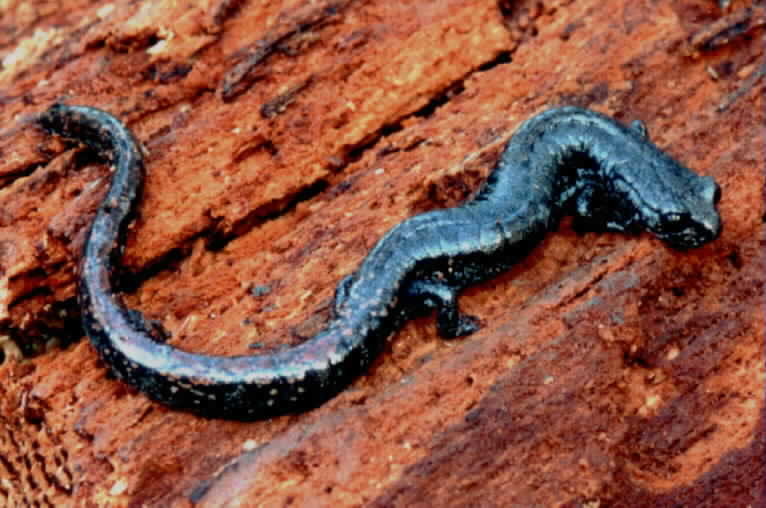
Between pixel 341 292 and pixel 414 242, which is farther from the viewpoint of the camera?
pixel 414 242

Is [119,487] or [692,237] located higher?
[119,487]

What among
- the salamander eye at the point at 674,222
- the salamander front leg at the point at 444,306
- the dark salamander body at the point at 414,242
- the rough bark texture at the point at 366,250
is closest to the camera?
the rough bark texture at the point at 366,250

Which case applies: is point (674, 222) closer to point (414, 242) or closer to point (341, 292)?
point (414, 242)

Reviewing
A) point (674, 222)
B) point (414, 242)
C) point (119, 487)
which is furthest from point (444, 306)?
point (119, 487)

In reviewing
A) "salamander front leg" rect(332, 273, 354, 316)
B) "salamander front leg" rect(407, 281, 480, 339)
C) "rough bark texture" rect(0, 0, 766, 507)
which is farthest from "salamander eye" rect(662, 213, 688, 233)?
"salamander front leg" rect(332, 273, 354, 316)

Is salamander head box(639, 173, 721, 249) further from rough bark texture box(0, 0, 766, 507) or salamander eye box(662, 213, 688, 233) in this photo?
rough bark texture box(0, 0, 766, 507)

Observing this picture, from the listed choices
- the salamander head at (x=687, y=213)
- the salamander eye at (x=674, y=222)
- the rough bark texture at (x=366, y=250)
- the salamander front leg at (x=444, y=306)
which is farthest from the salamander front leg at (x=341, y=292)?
the salamander eye at (x=674, y=222)

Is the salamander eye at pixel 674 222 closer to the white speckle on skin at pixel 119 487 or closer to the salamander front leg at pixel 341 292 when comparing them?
the salamander front leg at pixel 341 292
